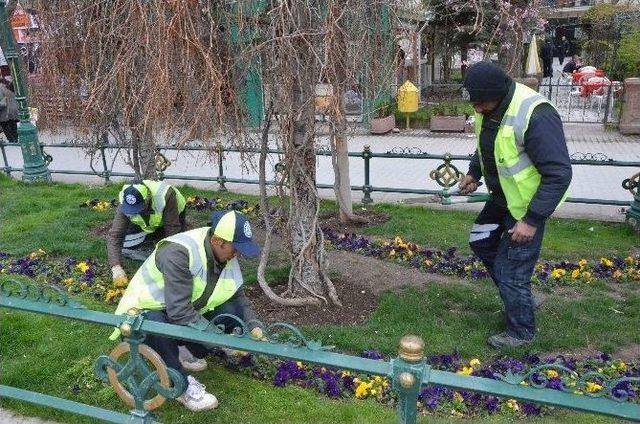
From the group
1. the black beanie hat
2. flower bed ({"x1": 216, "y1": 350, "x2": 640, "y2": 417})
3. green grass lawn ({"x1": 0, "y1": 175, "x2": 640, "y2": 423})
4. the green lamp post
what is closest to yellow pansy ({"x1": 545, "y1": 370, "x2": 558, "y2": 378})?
flower bed ({"x1": 216, "y1": 350, "x2": 640, "y2": 417})

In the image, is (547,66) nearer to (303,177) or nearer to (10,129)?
(10,129)

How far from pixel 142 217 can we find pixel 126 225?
0.18m

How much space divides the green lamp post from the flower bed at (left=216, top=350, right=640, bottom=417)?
6775 millimetres

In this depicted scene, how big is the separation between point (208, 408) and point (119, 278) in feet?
6.96

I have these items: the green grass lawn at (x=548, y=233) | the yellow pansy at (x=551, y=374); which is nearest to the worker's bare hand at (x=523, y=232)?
the yellow pansy at (x=551, y=374)

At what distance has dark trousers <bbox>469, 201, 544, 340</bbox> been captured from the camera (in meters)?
3.79

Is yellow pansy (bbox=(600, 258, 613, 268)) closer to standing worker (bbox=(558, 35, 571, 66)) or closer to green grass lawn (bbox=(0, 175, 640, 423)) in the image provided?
green grass lawn (bbox=(0, 175, 640, 423))

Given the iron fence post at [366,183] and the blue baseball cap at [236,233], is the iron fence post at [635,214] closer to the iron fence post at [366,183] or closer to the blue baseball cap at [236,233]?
the iron fence post at [366,183]

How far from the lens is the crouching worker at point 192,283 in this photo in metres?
3.18

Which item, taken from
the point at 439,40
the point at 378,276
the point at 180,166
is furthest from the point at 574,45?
the point at 378,276

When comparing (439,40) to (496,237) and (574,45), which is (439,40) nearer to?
(574,45)

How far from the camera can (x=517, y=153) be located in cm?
354

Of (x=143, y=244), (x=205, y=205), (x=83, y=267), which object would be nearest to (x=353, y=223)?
(x=205, y=205)

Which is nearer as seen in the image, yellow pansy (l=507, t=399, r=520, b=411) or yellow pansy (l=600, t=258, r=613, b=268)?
yellow pansy (l=507, t=399, r=520, b=411)
